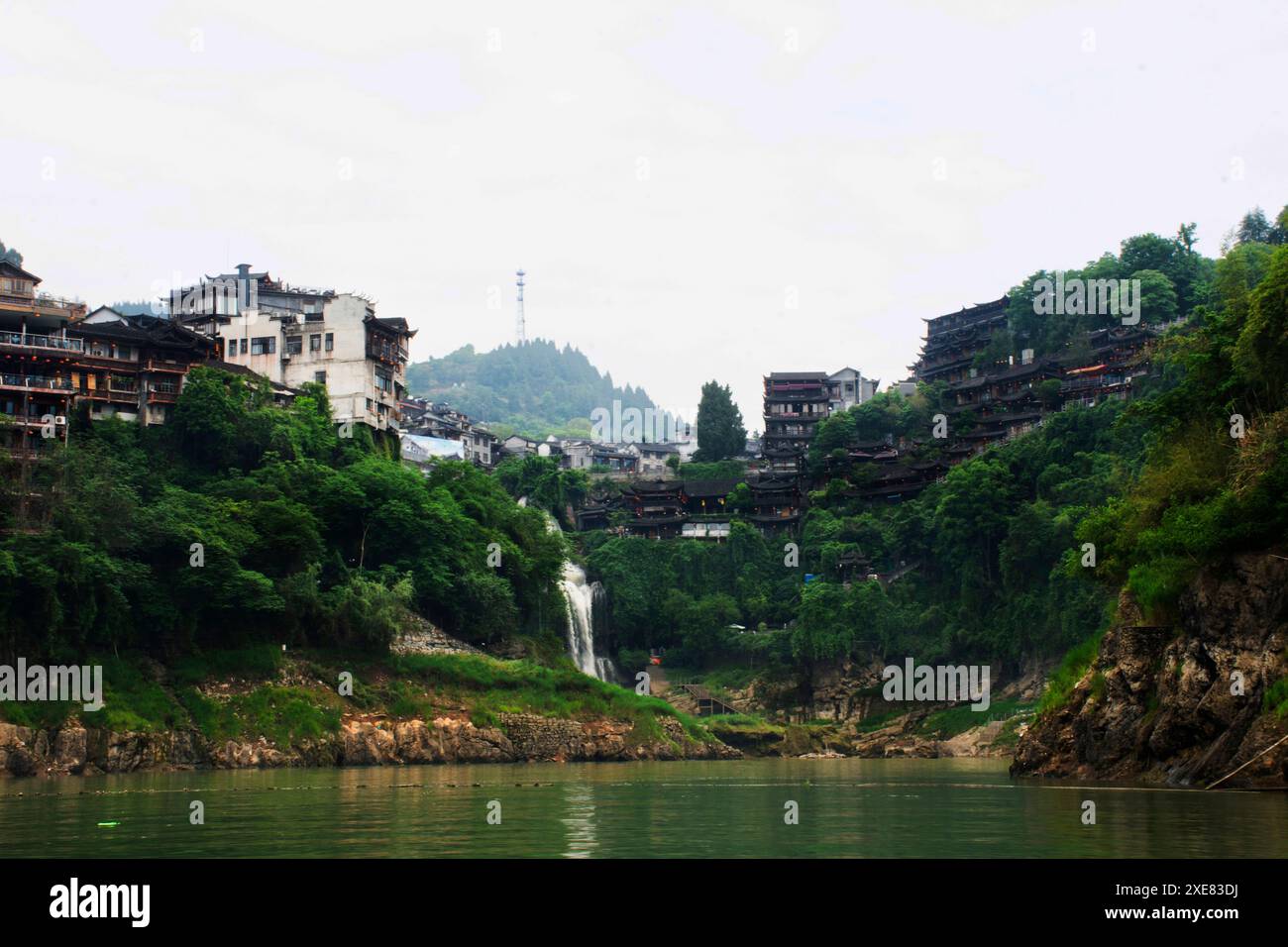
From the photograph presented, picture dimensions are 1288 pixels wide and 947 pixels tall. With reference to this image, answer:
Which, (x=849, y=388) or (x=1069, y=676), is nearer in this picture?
(x=1069, y=676)

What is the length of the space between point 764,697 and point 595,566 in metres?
17.4

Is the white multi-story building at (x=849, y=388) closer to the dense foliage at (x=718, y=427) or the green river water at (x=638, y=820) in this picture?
the dense foliage at (x=718, y=427)

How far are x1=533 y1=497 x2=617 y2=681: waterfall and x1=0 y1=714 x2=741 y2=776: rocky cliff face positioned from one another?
15.5 metres

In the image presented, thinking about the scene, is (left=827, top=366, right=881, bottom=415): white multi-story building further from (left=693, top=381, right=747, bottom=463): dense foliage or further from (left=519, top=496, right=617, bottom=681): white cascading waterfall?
(left=519, top=496, right=617, bottom=681): white cascading waterfall

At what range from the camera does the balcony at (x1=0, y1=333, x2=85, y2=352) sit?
73688 mm

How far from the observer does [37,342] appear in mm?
74438

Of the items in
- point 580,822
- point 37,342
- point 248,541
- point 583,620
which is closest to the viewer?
point 580,822

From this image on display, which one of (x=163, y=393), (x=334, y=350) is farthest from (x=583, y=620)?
(x=163, y=393)

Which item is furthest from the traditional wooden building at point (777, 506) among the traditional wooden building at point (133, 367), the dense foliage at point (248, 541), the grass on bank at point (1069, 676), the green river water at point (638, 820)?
the green river water at point (638, 820)

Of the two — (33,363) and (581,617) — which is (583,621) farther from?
(33,363)

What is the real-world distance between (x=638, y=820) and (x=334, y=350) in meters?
71.3

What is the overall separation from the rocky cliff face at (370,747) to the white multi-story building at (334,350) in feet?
92.5
